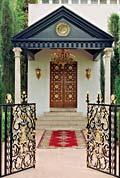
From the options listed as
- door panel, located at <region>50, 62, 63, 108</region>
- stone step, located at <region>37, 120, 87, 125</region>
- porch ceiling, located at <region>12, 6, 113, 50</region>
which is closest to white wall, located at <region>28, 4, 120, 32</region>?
door panel, located at <region>50, 62, 63, 108</region>

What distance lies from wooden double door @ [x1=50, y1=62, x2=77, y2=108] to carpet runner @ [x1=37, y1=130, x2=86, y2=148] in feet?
7.27

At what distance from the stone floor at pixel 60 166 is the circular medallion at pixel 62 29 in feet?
14.8

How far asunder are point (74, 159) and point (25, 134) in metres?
1.46

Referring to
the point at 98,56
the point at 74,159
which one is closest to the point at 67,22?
the point at 98,56

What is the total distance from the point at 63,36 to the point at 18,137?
592 centimetres

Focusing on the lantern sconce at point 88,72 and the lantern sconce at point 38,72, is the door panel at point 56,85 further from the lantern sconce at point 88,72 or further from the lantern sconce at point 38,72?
the lantern sconce at point 88,72

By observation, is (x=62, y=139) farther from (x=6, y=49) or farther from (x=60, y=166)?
(x=6, y=49)

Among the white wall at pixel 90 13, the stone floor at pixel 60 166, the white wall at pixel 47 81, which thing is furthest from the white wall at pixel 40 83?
the stone floor at pixel 60 166

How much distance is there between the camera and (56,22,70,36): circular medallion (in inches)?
469

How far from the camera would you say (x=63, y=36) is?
38.9 feet

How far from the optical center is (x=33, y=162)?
696cm

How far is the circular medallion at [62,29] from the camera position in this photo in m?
Answer: 11.9

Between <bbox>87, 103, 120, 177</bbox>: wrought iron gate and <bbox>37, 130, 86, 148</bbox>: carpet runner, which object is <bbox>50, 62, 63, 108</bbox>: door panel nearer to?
<bbox>37, 130, 86, 148</bbox>: carpet runner

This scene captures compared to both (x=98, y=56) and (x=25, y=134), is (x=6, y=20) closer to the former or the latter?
(x=98, y=56)
